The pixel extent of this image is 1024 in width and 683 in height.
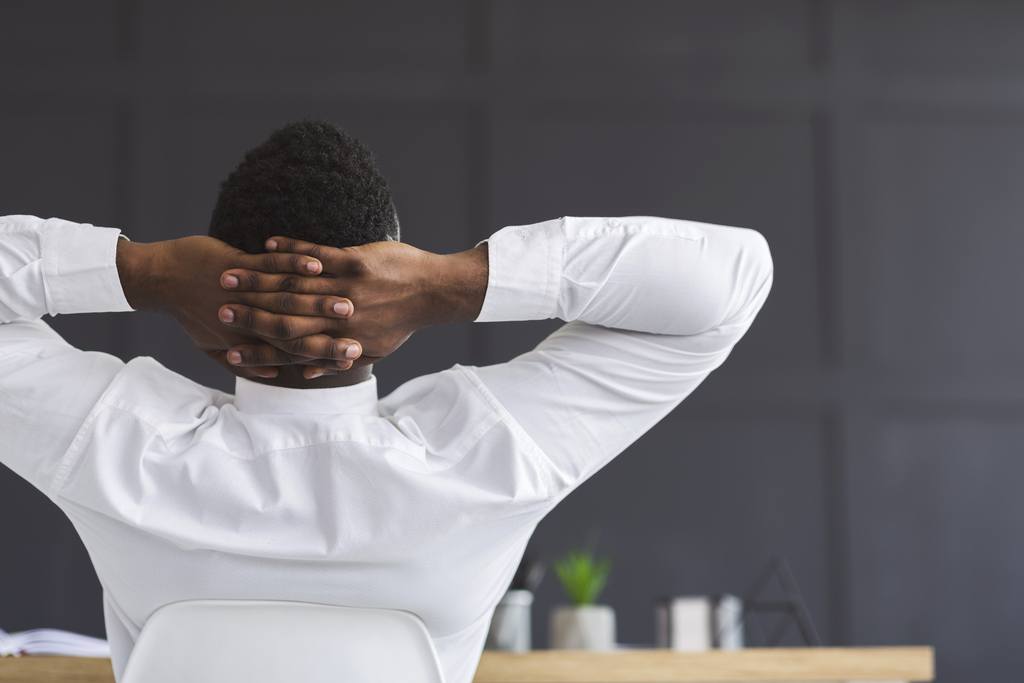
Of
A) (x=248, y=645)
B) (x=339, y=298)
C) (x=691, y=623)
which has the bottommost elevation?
(x=691, y=623)

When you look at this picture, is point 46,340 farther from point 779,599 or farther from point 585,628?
point 779,599

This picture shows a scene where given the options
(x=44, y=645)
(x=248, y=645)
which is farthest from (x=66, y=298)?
(x=44, y=645)

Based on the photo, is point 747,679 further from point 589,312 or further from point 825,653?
point 589,312

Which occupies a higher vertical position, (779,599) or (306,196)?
(306,196)

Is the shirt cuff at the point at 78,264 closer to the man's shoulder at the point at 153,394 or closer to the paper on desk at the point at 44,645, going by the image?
the man's shoulder at the point at 153,394

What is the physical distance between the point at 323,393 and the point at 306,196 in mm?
164

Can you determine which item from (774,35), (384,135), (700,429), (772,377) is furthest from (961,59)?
(384,135)

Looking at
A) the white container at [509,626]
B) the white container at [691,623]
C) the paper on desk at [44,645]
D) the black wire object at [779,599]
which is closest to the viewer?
the paper on desk at [44,645]

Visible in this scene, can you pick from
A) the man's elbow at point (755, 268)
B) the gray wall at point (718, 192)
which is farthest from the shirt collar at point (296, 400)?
the gray wall at point (718, 192)

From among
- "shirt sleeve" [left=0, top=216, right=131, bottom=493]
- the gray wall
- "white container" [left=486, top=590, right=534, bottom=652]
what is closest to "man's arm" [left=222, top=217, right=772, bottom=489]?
A: "shirt sleeve" [left=0, top=216, right=131, bottom=493]

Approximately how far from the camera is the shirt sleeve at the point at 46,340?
80 centimetres

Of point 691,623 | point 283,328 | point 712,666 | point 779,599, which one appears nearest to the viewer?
point 283,328

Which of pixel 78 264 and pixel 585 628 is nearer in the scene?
pixel 78 264

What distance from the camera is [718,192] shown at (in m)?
3.44
